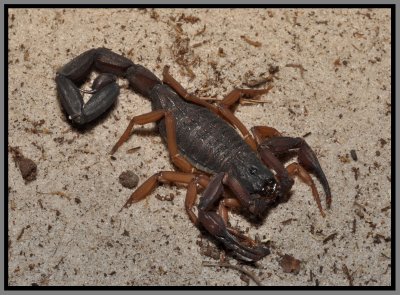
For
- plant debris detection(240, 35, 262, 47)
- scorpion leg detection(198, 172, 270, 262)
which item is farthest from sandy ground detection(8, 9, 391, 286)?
scorpion leg detection(198, 172, 270, 262)

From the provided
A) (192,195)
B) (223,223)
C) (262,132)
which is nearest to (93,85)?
(192,195)

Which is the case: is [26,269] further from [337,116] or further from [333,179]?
[337,116]

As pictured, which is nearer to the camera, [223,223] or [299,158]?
[223,223]

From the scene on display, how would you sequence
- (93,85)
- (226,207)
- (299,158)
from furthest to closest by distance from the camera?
(93,85) < (299,158) < (226,207)

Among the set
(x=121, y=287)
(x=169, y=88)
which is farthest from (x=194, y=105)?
(x=121, y=287)

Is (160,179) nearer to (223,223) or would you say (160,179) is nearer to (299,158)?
(223,223)

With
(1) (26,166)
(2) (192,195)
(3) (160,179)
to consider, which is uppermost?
(1) (26,166)

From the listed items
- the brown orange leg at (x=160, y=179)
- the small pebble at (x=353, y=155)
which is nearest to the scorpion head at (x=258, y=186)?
the brown orange leg at (x=160, y=179)
